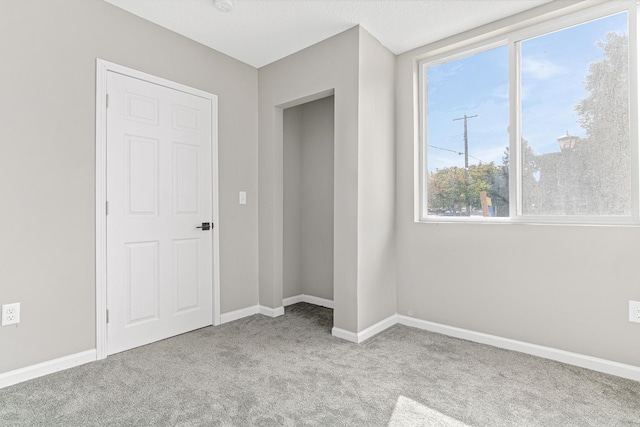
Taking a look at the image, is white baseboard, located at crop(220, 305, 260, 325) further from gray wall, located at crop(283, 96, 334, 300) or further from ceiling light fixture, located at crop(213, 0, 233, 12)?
ceiling light fixture, located at crop(213, 0, 233, 12)

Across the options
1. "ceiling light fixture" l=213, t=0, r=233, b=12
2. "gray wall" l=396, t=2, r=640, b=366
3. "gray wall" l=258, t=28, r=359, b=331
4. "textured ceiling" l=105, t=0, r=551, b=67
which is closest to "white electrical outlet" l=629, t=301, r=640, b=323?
"gray wall" l=396, t=2, r=640, b=366

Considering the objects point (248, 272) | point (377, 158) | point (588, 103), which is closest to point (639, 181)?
point (588, 103)

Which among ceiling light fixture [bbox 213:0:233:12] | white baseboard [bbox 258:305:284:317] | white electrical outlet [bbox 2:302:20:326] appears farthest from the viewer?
white baseboard [bbox 258:305:284:317]

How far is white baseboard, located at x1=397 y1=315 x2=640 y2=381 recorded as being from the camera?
219 centimetres

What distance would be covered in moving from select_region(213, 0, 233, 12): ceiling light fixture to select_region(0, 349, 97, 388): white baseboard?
102 inches

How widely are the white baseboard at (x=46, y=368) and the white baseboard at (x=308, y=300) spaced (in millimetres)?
1904

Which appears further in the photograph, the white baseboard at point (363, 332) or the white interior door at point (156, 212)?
the white baseboard at point (363, 332)

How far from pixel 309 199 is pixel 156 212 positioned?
1.74m

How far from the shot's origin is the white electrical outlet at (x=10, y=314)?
6.62ft

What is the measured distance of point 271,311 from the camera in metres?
3.43

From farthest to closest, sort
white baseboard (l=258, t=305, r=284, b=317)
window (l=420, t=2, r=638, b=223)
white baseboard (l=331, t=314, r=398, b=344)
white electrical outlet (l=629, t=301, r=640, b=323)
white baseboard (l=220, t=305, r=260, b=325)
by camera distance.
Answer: white baseboard (l=258, t=305, r=284, b=317) → white baseboard (l=220, t=305, r=260, b=325) → white baseboard (l=331, t=314, r=398, b=344) → window (l=420, t=2, r=638, b=223) → white electrical outlet (l=629, t=301, r=640, b=323)

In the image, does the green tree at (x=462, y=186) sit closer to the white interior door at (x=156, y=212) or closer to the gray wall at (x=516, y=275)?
the gray wall at (x=516, y=275)

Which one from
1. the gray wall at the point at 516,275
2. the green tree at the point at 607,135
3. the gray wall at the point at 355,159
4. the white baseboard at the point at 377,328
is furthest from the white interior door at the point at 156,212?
the green tree at the point at 607,135

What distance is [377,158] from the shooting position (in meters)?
3.04
